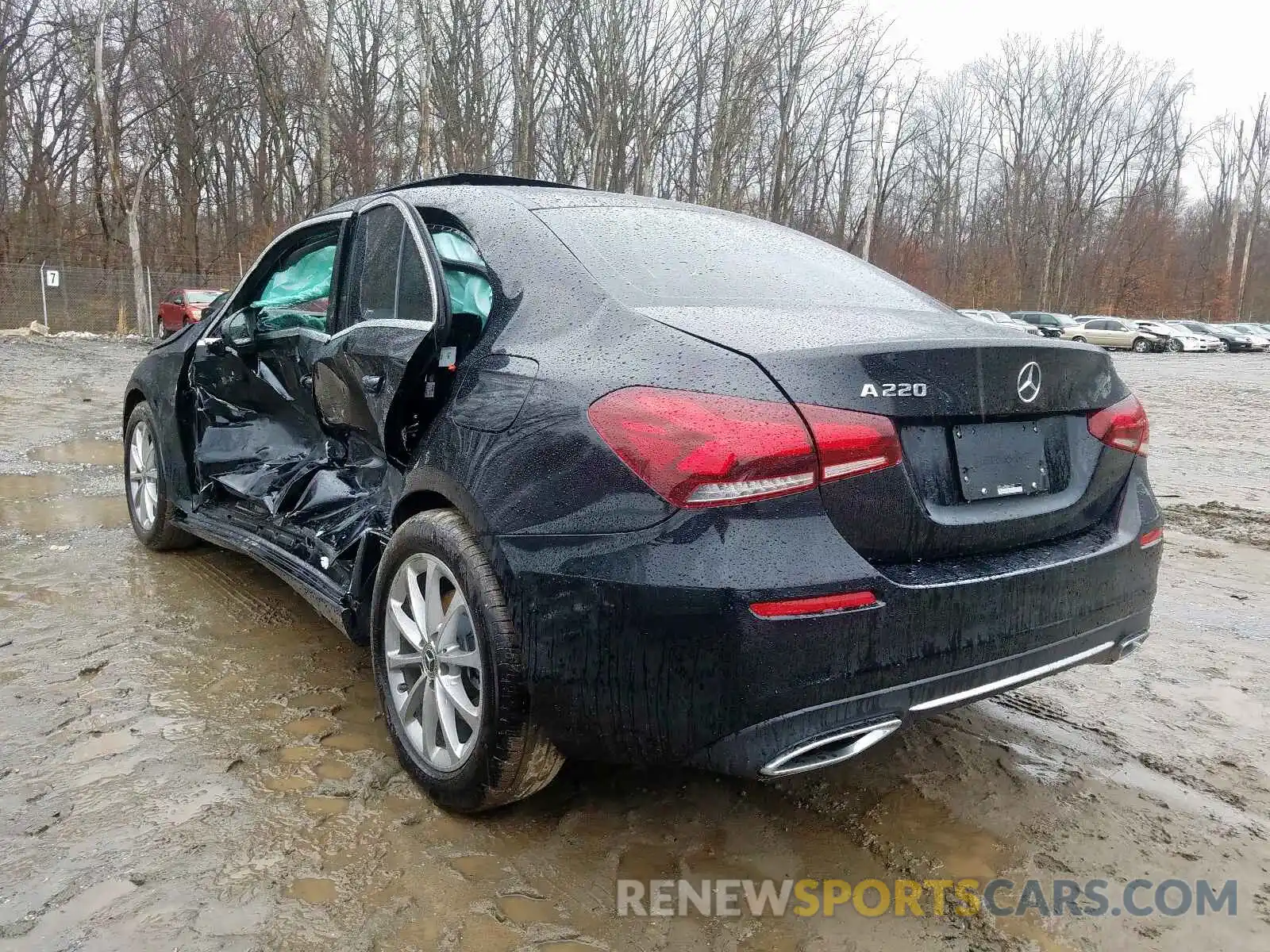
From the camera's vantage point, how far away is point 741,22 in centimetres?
2898

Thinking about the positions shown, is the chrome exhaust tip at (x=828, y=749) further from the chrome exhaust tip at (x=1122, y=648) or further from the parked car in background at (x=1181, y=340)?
the parked car in background at (x=1181, y=340)

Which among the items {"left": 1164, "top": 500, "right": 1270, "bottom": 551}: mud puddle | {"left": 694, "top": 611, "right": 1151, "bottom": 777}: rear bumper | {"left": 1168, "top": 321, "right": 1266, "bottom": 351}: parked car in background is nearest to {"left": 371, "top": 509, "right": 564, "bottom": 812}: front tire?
{"left": 694, "top": 611, "right": 1151, "bottom": 777}: rear bumper

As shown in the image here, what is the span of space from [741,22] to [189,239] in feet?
72.5

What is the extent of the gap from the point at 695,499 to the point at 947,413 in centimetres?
59

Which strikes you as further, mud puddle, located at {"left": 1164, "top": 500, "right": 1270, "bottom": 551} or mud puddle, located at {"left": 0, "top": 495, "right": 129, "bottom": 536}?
mud puddle, located at {"left": 1164, "top": 500, "right": 1270, "bottom": 551}

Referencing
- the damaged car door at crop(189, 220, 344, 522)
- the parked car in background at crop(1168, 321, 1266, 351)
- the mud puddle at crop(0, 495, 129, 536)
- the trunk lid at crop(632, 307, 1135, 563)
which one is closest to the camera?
the trunk lid at crop(632, 307, 1135, 563)

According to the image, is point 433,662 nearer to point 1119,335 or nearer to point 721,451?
point 721,451

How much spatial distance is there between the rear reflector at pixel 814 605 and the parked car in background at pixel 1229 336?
4397 cm

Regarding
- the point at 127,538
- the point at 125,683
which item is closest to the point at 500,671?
the point at 125,683

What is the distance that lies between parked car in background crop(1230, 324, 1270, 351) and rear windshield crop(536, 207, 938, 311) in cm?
A: 4458

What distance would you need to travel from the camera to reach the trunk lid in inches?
70.3

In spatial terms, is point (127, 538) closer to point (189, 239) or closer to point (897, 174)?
point (189, 239)

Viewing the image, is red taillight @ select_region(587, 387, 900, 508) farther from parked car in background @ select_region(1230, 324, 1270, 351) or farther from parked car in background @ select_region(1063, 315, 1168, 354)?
parked car in background @ select_region(1230, 324, 1270, 351)

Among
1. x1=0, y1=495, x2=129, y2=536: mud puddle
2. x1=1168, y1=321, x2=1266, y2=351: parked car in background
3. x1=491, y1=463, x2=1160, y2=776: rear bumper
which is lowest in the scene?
x1=0, y1=495, x2=129, y2=536: mud puddle
